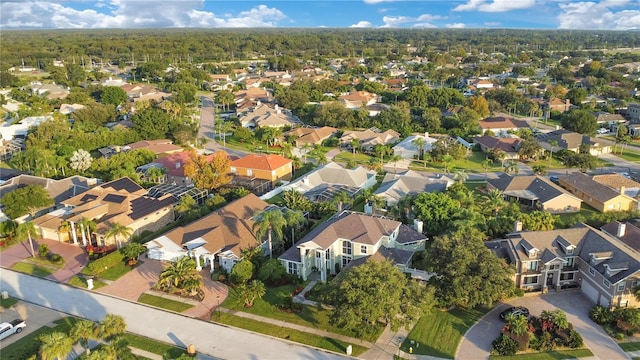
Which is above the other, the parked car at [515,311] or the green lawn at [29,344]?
the parked car at [515,311]

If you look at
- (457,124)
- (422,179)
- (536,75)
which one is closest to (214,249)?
(422,179)

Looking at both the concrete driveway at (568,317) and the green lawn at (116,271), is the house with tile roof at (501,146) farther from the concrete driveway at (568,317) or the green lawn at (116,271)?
the green lawn at (116,271)

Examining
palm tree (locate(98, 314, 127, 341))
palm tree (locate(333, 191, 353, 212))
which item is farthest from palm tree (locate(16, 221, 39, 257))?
palm tree (locate(333, 191, 353, 212))

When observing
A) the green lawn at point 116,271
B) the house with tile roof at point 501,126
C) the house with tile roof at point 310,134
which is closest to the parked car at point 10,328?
the green lawn at point 116,271

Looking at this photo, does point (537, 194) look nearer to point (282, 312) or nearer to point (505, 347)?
point (505, 347)

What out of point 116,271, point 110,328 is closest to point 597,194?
point 116,271

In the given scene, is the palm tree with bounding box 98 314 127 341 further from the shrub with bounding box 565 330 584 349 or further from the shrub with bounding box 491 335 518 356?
the shrub with bounding box 565 330 584 349

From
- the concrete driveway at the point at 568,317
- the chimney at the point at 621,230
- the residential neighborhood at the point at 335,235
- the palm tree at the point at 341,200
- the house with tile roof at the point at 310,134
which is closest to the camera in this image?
the concrete driveway at the point at 568,317
